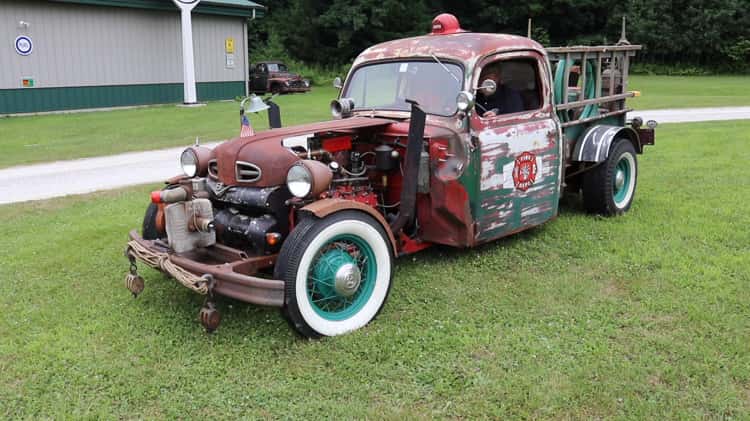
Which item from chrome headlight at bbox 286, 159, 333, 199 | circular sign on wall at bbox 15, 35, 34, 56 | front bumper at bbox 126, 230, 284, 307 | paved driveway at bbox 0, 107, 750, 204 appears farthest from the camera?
circular sign on wall at bbox 15, 35, 34, 56

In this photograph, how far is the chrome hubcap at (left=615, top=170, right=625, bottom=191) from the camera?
6918 mm

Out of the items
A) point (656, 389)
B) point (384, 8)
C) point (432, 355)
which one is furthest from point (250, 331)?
point (384, 8)

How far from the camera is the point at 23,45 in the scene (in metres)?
18.1

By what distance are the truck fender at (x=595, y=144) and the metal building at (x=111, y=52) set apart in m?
16.8

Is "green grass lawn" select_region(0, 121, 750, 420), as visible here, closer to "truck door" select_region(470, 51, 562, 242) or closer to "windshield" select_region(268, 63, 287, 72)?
"truck door" select_region(470, 51, 562, 242)

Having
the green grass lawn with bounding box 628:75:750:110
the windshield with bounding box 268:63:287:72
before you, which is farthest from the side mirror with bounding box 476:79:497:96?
the windshield with bounding box 268:63:287:72

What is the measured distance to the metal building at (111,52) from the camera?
18.2 meters

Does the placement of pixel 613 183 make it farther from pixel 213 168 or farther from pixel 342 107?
pixel 213 168

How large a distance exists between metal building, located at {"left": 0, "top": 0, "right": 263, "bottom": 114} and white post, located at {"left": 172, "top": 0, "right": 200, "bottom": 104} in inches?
39.1

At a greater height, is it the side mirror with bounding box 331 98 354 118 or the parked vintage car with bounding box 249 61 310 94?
the parked vintage car with bounding box 249 61 310 94

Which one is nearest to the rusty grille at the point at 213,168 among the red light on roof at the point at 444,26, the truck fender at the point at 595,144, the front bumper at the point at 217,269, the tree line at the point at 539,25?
the front bumper at the point at 217,269

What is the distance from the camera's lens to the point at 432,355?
13.0 feet

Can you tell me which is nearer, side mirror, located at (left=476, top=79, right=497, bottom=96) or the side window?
side mirror, located at (left=476, top=79, right=497, bottom=96)

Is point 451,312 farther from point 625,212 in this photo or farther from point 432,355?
point 625,212
